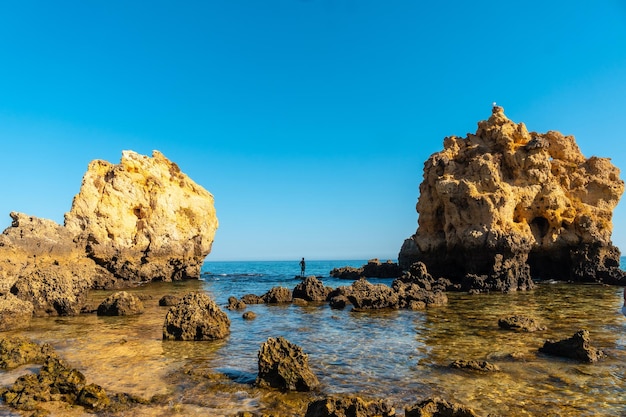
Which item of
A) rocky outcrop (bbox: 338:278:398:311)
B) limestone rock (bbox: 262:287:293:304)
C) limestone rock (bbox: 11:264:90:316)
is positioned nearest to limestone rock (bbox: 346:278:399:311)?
rocky outcrop (bbox: 338:278:398:311)

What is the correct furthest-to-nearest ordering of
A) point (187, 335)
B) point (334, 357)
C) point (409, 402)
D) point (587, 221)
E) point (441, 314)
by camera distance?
point (587, 221)
point (441, 314)
point (187, 335)
point (334, 357)
point (409, 402)

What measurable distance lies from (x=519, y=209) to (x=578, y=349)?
27.1 meters

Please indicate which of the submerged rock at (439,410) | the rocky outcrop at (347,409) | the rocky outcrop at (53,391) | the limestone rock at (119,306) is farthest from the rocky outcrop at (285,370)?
the limestone rock at (119,306)

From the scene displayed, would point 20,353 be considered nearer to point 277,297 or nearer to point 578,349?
point 578,349

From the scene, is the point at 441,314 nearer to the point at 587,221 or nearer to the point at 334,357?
the point at 334,357

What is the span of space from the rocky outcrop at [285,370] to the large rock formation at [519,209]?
24.1 m

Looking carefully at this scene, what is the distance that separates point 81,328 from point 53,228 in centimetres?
1943

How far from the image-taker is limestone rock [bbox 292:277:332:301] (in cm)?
2436

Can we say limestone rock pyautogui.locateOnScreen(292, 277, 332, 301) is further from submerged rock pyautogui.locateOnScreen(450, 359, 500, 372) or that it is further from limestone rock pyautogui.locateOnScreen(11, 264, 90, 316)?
submerged rock pyautogui.locateOnScreen(450, 359, 500, 372)

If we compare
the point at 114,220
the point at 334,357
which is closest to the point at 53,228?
the point at 114,220

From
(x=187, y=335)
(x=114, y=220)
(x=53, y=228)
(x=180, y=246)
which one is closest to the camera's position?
(x=187, y=335)

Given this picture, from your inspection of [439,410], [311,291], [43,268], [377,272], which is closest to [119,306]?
[43,268]

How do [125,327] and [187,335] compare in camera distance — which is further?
[125,327]

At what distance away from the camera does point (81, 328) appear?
14.7 metres
